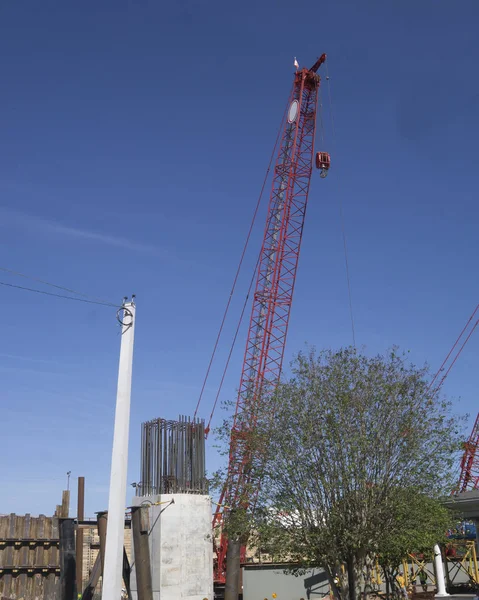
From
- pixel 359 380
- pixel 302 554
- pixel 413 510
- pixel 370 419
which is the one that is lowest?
pixel 302 554

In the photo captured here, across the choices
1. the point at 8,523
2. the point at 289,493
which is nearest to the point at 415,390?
the point at 289,493

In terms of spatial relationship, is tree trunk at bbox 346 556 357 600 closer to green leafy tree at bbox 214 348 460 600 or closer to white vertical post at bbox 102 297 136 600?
green leafy tree at bbox 214 348 460 600

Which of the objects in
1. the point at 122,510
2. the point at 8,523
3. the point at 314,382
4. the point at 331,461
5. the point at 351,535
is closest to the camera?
the point at 122,510

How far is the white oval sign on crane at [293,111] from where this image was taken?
159 ft

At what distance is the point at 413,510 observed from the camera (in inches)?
735

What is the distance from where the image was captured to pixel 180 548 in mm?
18812

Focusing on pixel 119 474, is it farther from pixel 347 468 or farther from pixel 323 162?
pixel 323 162

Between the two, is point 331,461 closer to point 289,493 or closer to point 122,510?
point 289,493

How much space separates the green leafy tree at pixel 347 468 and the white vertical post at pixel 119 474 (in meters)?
7.40

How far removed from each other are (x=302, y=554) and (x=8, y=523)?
1359cm

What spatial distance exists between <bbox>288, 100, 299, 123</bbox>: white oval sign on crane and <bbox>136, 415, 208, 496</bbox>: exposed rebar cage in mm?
32558

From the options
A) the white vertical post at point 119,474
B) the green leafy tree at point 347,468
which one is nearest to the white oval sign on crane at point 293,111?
the green leafy tree at point 347,468

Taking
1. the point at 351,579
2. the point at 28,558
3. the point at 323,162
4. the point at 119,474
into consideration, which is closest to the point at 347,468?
the point at 351,579

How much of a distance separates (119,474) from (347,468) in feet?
27.1
